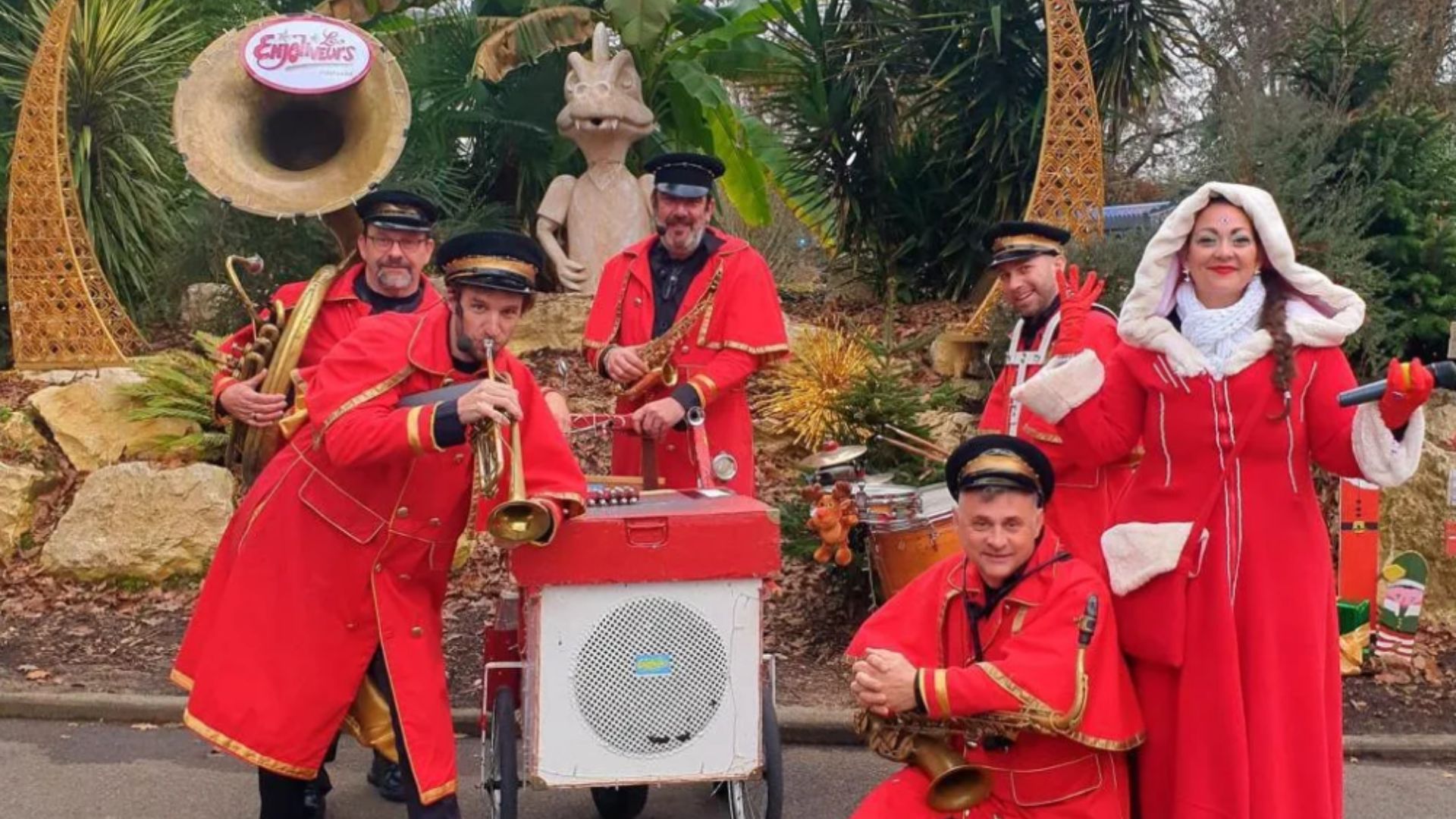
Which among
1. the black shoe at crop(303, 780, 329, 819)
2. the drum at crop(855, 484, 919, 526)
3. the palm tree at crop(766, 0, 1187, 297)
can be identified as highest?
the palm tree at crop(766, 0, 1187, 297)

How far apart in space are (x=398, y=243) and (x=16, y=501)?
4689 mm

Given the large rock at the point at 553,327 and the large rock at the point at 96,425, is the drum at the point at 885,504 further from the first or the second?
the large rock at the point at 553,327

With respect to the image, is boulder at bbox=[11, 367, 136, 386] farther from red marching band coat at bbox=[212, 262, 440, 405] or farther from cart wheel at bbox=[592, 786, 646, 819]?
cart wheel at bbox=[592, 786, 646, 819]

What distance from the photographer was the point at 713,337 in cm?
491

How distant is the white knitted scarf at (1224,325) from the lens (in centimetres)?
338

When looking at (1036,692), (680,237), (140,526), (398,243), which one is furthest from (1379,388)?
(140,526)

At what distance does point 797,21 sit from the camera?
11.9 metres

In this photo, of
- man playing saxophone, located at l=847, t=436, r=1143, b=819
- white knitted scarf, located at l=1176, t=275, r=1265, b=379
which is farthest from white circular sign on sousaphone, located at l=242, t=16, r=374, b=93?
white knitted scarf, located at l=1176, t=275, r=1265, b=379

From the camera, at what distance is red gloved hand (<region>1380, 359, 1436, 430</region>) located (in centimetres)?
309

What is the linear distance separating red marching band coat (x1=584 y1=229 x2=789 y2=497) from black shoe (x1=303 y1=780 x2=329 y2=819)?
147 centimetres

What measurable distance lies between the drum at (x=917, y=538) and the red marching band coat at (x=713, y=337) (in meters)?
0.56

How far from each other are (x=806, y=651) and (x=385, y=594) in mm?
3298

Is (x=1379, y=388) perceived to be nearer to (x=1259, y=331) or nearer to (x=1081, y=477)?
(x=1259, y=331)

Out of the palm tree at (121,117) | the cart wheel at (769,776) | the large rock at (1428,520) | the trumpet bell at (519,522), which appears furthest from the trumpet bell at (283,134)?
the palm tree at (121,117)
